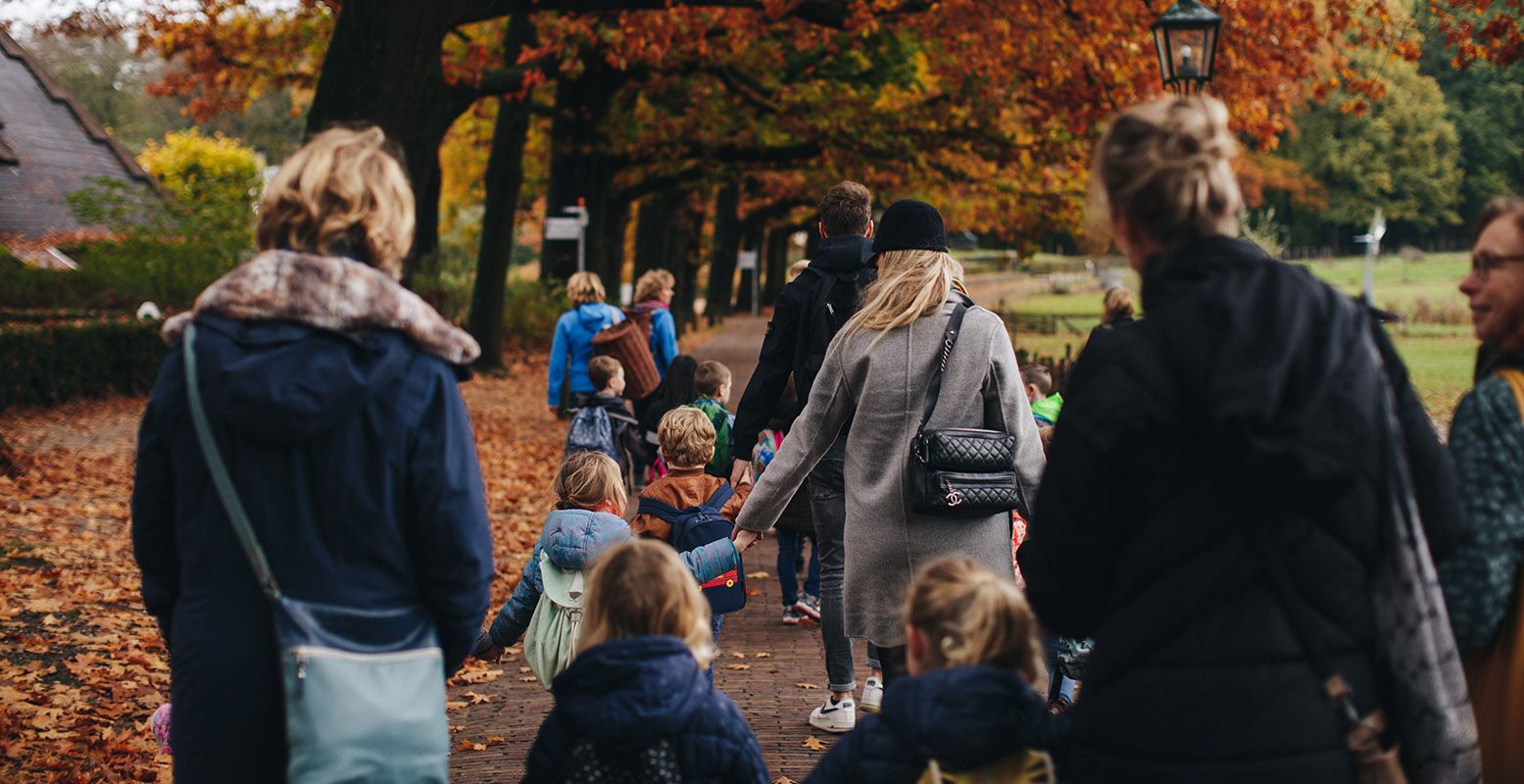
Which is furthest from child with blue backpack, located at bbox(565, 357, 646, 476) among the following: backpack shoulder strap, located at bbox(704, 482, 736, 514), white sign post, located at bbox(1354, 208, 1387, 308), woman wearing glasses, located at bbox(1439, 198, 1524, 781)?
white sign post, located at bbox(1354, 208, 1387, 308)

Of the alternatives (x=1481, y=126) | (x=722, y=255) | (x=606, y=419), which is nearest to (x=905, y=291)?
(x=606, y=419)

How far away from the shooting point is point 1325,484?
7.58ft

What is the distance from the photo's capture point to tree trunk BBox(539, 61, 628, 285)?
24031 millimetres

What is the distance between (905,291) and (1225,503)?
8.14 feet

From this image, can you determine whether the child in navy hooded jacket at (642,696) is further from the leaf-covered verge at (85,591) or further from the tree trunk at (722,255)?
the tree trunk at (722,255)

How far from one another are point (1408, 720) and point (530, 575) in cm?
311

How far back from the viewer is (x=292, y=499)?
2791mm

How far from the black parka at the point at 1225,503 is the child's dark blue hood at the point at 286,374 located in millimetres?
1329

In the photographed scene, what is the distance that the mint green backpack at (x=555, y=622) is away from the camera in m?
4.84

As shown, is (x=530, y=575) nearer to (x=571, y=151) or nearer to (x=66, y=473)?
(x=66, y=473)

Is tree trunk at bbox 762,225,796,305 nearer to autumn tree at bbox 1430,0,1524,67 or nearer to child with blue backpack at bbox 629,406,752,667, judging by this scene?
autumn tree at bbox 1430,0,1524,67

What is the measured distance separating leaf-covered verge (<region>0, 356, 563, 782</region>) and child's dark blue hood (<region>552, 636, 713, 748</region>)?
3375 mm

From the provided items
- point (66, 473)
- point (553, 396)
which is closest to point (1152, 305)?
point (553, 396)

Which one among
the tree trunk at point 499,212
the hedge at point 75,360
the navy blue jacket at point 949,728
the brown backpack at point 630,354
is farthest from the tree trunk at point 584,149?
the navy blue jacket at point 949,728
